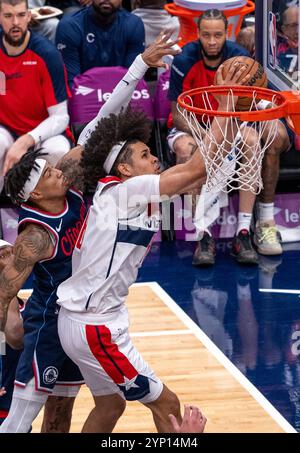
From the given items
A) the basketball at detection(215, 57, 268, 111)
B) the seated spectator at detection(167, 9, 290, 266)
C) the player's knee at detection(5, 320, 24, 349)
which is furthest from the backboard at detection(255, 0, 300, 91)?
the player's knee at detection(5, 320, 24, 349)

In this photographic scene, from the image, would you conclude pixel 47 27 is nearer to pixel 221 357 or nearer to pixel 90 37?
pixel 90 37

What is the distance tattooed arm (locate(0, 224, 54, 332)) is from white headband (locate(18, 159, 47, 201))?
19 cm

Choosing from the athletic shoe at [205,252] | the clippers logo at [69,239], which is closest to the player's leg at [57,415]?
the clippers logo at [69,239]

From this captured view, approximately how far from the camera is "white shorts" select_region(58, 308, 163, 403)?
4688 mm

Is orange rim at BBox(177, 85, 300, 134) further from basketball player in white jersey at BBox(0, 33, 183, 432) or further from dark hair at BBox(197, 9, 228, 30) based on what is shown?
dark hair at BBox(197, 9, 228, 30)

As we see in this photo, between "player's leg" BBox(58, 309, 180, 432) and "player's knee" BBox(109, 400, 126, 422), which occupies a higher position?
"player's leg" BBox(58, 309, 180, 432)

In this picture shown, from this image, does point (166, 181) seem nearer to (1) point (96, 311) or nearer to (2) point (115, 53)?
(1) point (96, 311)

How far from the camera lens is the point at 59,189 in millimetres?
4949

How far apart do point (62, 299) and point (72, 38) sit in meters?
4.42

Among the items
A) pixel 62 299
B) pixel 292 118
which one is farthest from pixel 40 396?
pixel 292 118

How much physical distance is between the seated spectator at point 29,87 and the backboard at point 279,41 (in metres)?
1.94

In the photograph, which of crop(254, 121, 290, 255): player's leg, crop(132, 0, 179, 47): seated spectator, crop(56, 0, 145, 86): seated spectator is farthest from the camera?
crop(132, 0, 179, 47): seated spectator

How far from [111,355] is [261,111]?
133 centimetres

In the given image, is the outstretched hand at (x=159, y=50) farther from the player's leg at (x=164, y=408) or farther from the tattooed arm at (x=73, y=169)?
the player's leg at (x=164, y=408)
